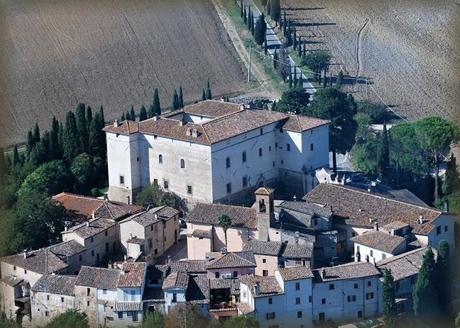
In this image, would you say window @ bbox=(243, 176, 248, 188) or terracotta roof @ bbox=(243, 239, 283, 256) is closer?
terracotta roof @ bbox=(243, 239, 283, 256)

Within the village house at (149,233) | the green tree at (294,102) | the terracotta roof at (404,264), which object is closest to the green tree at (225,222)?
the village house at (149,233)

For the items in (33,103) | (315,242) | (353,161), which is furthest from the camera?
(33,103)

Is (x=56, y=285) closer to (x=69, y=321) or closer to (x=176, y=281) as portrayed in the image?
(x=69, y=321)

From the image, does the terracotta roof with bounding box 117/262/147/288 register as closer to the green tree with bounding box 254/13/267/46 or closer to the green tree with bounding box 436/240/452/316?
the green tree with bounding box 436/240/452/316

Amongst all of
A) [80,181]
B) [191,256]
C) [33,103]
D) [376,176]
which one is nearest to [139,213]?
[191,256]

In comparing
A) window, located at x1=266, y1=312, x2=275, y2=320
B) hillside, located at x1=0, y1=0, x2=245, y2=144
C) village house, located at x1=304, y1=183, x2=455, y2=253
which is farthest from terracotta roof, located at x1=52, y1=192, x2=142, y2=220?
hillside, located at x1=0, y1=0, x2=245, y2=144

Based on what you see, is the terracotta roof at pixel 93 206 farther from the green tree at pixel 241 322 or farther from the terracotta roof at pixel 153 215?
the green tree at pixel 241 322

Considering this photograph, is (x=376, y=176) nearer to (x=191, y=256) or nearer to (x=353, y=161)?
(x=353, y=161)
